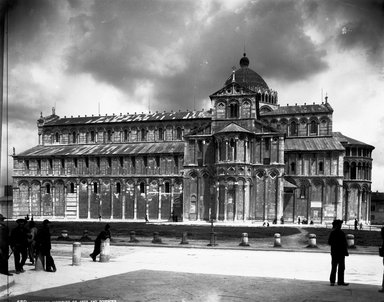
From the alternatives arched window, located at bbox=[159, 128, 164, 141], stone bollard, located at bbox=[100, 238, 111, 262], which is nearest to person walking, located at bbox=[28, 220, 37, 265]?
stone bollard, located at bbox=[100, 238, 111, 262]

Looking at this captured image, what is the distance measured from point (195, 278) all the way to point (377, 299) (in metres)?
5.48

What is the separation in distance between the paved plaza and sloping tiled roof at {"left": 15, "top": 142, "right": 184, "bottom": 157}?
4588 cm

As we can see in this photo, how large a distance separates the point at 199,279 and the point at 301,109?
55.9 metres

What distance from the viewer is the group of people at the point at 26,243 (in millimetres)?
13812

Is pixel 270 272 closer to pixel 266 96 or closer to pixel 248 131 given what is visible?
pixel 248 131

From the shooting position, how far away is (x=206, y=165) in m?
55.6

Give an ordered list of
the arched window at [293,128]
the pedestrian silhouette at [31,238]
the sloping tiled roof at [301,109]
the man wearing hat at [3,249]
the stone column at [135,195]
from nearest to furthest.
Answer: the man wearing hat at [3,249]
the pedestrian silhouette at [31,238]
the stone column at [135,195]
the sloping tiled roof at [301,109]
the arched window at [293,128]

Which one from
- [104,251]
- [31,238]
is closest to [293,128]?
[104,251]

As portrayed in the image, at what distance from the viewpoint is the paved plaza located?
11.7 metres

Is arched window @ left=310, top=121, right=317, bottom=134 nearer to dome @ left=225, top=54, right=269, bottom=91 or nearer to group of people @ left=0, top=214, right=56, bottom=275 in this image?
dome @ left=225, top=54, right=269, bottom=91

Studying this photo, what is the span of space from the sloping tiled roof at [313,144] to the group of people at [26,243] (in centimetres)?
4771

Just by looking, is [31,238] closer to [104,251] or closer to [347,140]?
[104,251]

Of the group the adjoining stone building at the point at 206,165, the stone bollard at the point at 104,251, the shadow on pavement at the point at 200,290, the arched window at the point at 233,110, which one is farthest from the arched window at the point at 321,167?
the shadow on pavement at the point at 200,290

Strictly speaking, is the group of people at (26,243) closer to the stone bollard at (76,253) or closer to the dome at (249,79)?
the stone bollard at (76,253)
